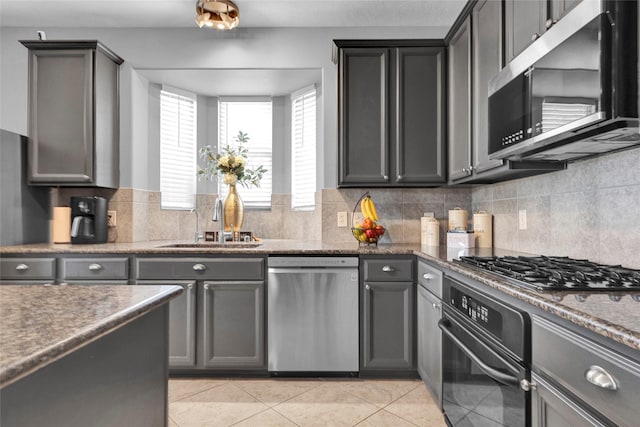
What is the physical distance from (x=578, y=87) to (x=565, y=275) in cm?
64

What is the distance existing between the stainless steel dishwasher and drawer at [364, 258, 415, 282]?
10 centimetres

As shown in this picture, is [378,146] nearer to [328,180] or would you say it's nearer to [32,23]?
[328,180]

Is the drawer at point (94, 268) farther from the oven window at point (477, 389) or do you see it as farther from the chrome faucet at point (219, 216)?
the oven window at point (477, 389)

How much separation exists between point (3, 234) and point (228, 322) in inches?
69.5

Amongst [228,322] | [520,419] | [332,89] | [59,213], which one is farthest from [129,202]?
[520,419]

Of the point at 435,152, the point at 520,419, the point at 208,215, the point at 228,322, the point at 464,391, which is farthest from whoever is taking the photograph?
the point at 208,215

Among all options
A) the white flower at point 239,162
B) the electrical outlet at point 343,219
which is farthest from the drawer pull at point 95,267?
the electrical outlet at point 343,219

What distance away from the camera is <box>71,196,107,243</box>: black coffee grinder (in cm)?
280

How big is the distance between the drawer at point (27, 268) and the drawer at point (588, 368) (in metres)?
2.83

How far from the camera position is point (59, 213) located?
2.88 meters

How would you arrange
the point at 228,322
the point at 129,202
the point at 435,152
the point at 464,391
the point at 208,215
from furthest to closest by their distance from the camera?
the point at 208,215
the point at 129,202
the point at 435,152
the point at 228,322
the point at 464,391

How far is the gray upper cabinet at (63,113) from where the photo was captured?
2.77m

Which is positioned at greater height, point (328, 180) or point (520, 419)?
point (328, 180)

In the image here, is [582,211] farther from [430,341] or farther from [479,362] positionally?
[430,341]
